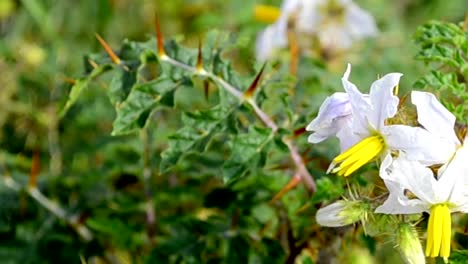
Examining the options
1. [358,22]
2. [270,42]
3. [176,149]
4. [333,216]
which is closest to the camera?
[333,216]

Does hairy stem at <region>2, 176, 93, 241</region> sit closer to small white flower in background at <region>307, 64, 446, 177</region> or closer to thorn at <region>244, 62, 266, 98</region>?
thorn at <region>244, 62, 266, 98</region>

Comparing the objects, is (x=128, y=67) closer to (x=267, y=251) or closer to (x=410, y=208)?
(x=267, y=251)

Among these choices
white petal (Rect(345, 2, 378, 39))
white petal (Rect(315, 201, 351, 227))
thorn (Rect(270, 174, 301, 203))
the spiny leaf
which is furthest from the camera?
white petal (Rect(345, 2, 378, 39))

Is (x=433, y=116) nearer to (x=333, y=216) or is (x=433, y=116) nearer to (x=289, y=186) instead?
(x=333, y=216)

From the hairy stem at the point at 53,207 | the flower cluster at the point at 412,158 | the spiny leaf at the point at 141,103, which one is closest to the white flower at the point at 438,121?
the flower cluster at the point at 412,158

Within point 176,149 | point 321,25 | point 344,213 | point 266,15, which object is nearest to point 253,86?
point 176,149

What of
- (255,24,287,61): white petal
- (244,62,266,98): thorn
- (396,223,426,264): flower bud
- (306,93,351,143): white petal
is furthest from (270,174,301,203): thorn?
(255,24,287,61): white petal

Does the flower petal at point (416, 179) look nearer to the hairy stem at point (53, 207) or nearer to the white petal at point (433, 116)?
the white petal at point (433, 116)

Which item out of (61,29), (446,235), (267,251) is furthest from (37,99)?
(446,235)
